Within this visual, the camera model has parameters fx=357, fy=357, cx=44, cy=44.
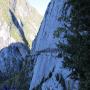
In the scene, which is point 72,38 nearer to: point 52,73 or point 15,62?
point 52,73

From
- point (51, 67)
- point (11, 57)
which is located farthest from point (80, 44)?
point (11, 57)

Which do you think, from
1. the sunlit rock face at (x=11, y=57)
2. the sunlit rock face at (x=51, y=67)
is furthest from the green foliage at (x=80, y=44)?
the sunlit rock face at (x=11, y=57)

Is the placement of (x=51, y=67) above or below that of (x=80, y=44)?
above

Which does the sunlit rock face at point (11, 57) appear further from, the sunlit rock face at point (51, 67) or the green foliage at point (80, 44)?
the green foliage at point (80, 44)

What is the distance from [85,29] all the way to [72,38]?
42.0 inches

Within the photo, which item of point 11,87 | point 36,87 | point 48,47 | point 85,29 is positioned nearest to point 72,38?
point 85,29

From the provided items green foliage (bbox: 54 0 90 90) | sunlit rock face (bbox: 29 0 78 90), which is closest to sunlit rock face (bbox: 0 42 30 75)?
sunlit rock face (bbox: 29 0 78 90)

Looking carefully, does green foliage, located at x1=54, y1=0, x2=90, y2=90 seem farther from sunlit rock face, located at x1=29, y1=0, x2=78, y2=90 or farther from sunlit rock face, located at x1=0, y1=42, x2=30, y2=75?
Answer: sunlit rock face, located at x1=0, y1=42, x2=30, y2=75

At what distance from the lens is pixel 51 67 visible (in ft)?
171

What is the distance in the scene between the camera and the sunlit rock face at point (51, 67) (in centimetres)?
4087

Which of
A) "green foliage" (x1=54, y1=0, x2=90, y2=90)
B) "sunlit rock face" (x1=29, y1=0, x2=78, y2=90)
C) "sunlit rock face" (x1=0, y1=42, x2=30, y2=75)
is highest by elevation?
"sunlit rock face" (x1=0, y1=42, x2=30, y2=75)

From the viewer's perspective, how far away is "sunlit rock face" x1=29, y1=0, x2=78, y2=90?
4087 cm

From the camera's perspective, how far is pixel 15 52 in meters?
180

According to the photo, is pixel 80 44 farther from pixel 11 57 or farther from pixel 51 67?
pixel 11 57
